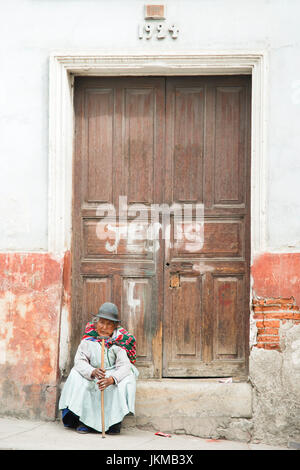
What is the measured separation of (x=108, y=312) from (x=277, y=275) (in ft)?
4.90

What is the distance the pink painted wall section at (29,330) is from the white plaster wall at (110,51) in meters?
0.21

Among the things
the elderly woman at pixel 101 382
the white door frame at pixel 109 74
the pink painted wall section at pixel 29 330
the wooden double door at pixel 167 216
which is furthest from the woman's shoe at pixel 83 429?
the wooden double door at pixel 167 216

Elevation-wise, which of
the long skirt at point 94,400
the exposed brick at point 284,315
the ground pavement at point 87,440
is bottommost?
the ground pavement at point 87,440

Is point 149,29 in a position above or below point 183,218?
above

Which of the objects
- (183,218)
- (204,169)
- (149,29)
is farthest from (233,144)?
(149,29)

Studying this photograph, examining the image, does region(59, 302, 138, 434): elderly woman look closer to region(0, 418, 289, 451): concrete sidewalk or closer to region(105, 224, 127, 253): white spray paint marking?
region(0, 418, 289, 451): concrete sidewalk

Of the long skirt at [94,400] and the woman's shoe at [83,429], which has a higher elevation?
the long skirt at [94,400]

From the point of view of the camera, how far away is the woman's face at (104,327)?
5.88 m

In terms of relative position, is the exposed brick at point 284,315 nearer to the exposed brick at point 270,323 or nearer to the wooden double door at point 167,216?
the exposed brick at point 270,323

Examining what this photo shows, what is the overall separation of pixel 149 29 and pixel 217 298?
2.47 m

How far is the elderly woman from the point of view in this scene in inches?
221
